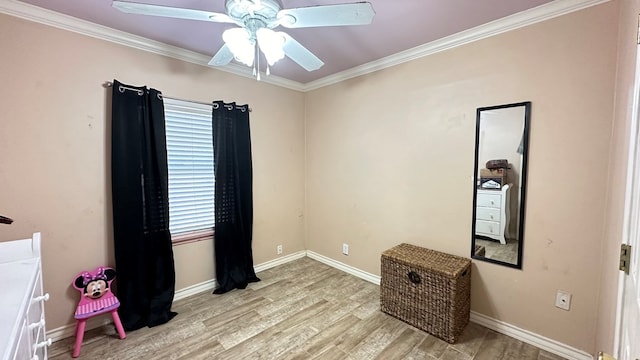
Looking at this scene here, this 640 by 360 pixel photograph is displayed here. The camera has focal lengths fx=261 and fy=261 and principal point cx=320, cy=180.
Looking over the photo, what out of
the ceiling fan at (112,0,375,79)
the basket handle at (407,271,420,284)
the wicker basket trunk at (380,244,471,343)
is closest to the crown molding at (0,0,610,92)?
the ceiling fan at (112,0,375,79)

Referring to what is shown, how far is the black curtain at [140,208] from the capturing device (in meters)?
2.16

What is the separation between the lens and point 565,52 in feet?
5.85

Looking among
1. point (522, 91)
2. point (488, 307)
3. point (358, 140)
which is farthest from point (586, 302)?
point (358, 140)

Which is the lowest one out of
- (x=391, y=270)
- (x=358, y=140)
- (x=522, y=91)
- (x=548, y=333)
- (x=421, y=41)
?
(x=548, y=333)

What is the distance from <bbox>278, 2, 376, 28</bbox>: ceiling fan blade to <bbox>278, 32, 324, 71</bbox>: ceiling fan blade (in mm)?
131

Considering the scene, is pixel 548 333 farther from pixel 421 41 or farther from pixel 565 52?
pixel 421 41

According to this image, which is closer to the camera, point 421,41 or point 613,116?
point 613,116

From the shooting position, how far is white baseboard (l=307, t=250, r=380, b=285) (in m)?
3.01

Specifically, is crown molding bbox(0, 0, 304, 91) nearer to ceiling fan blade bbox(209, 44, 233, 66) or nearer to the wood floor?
ceiling fan blade bbox(209, 44, 233, 66)

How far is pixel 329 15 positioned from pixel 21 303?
1.85m

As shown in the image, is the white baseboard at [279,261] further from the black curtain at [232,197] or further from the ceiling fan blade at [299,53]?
the ceiling fan blade at [299,53]

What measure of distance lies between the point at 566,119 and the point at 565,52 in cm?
46

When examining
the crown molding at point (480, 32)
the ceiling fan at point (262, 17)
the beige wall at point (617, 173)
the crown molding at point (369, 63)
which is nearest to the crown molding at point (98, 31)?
the crown molding at point (369, 63)

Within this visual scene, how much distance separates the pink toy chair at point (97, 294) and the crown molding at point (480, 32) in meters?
3.05
